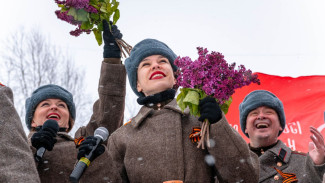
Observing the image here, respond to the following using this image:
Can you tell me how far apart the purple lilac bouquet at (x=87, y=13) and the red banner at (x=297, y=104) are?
3760 mm

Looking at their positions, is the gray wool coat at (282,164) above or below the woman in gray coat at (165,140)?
below

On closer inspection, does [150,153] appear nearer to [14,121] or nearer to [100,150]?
[100,150]

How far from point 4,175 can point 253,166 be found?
70.9 inches

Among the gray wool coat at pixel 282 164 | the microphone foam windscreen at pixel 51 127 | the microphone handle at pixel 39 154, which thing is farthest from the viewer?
the gray wool coat at pixel 282 164

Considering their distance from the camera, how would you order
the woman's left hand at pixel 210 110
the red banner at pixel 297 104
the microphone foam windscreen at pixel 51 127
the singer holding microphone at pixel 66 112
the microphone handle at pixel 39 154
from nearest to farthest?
the woman's left hand at pixel 210 110 < the microphone handle at pixel 39 154 < the microphone foam windscreen at pixel 51 127 < the singer holding microphone at pixel 66 112 < the red banner at pixel 297 104

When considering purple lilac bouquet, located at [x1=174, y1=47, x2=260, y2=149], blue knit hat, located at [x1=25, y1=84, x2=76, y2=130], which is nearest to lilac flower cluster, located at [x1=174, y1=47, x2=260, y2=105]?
purple lilac bouquet, located at [x1=174, y1=47, x2=260, y2=149]

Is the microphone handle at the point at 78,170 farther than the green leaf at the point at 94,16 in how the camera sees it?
No

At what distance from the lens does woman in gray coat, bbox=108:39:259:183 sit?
2.88 metres

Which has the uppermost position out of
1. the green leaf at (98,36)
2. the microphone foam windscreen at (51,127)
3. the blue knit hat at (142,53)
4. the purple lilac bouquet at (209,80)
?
the green leaf at (98,36)

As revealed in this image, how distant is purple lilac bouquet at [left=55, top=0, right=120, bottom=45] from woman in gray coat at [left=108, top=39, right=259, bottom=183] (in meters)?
0.52

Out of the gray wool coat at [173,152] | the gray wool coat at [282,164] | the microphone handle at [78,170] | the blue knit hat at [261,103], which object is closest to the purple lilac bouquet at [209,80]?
the gray wool coat at [173,152]

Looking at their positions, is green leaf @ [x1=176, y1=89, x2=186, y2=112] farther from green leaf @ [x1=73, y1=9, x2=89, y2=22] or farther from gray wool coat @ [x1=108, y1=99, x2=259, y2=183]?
green leaf @ [x1=73, y1=9, x2=89, y2=22]

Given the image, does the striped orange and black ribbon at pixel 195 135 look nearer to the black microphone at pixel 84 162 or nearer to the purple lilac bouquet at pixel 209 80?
the purple lilac bouquet at pixel 209 80

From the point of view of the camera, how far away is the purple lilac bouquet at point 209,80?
2814 mm
